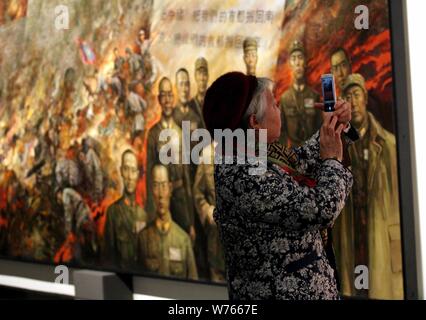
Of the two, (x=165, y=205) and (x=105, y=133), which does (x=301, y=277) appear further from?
(x=105, y=133)

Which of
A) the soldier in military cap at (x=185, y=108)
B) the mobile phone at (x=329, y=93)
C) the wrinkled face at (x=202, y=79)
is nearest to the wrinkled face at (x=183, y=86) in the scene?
the soldier in military cap at (x=185, y=108)

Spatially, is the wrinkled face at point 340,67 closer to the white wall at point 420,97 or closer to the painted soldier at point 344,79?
the painted soldier at point 344,79

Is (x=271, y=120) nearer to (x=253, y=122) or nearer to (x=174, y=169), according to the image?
(x=253, y=122)

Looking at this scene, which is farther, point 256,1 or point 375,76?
point 256,1

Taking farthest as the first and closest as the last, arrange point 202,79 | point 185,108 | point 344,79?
1. point 185,108
2. point 202,79
3. point 344,79

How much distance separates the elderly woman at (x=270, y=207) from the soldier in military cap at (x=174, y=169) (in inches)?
126

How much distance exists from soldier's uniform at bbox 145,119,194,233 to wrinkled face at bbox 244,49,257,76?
89cm

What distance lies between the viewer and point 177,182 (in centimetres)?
662

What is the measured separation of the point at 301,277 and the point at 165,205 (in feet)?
11.9

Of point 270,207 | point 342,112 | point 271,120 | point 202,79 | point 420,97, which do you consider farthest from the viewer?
point 202,79

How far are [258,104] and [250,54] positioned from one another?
2.83 meters

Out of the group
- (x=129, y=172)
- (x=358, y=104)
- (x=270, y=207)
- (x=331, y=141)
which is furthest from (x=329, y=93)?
(x=129, y=172)

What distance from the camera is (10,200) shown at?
8805 mm
